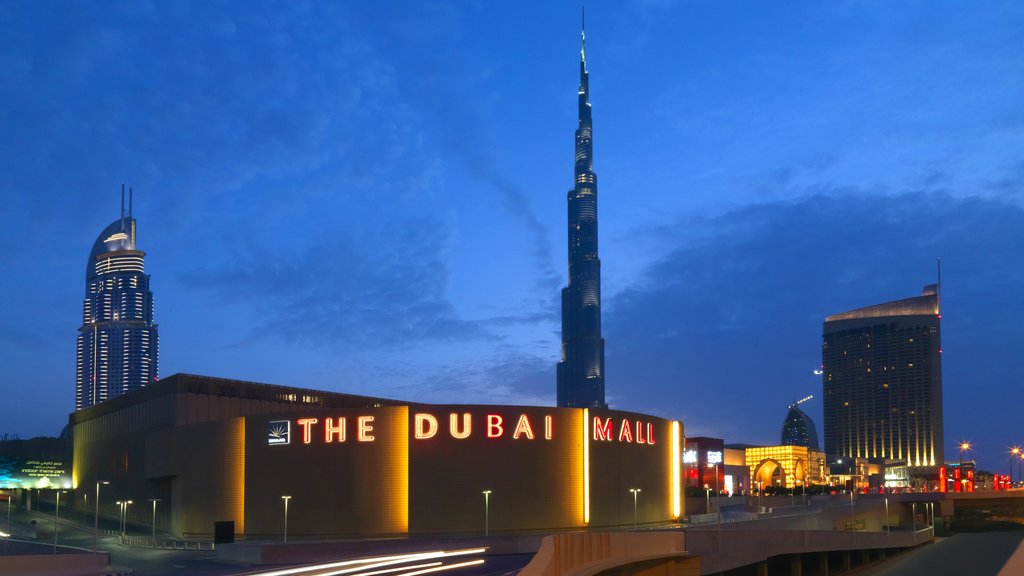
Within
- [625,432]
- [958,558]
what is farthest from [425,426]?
[958,558]

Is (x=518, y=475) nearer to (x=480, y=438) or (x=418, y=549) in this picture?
(x=480, y=438)

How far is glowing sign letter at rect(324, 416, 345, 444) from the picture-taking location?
9088cm

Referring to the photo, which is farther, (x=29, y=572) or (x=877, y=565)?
(x=877, y=565)

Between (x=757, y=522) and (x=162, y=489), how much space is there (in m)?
64.8

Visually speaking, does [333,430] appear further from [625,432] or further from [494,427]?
[625,432]

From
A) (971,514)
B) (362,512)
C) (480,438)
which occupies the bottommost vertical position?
(971,514)

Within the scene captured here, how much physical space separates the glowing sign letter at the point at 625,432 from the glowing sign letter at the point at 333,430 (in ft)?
88.7

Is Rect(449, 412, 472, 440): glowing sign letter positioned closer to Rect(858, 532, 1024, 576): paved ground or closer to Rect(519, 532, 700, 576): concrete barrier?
Rect(519, 532, 700, 576): concrete barrier

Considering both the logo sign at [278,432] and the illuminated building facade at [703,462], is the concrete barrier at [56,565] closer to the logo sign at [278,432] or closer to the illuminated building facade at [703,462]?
the logo sign at [278,432]

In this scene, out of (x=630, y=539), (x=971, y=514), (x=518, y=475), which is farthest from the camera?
(x=971, y=514)

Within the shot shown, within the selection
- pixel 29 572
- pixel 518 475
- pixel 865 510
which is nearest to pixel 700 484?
pixel 865 510

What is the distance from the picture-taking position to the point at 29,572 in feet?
148

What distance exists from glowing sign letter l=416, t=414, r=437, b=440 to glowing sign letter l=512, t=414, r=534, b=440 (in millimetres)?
7357

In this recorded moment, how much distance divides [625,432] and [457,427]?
19214 mm
